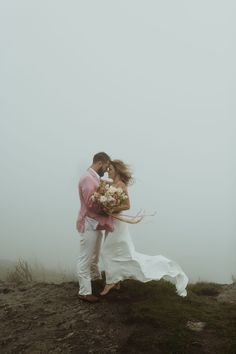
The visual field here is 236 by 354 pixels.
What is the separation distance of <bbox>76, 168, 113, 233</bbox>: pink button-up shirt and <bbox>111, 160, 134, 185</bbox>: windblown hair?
18.6 inches

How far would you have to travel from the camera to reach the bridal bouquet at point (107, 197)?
8.32 meters

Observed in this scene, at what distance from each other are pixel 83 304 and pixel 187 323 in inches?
79.8

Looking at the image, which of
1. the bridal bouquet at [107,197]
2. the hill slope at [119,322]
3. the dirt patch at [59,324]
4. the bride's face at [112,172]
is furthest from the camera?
the bride's face at [112,172]

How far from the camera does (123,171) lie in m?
9.02

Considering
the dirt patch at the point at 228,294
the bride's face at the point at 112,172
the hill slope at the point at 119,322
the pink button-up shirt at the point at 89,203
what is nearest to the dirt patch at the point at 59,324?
the hill slope at the point at 119,322

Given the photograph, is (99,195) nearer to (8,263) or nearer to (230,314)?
(230,314)

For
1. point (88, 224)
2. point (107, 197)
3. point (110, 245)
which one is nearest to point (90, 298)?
point (110, 245)

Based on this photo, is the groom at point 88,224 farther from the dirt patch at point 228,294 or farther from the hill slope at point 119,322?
the dirt patch at point 228,294

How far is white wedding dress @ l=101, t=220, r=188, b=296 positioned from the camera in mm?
8734

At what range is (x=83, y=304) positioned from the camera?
28.6 feet

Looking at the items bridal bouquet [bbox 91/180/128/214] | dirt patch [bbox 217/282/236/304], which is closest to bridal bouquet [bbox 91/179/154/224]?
bridal bouquet [bbox 91/180/128/214]

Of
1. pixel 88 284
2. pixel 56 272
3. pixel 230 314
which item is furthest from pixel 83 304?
pixel 56 272

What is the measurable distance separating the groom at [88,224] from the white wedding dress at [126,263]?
0.79ft

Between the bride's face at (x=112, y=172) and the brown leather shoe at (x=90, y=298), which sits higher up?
the bride's face at (x=112, y=172)
